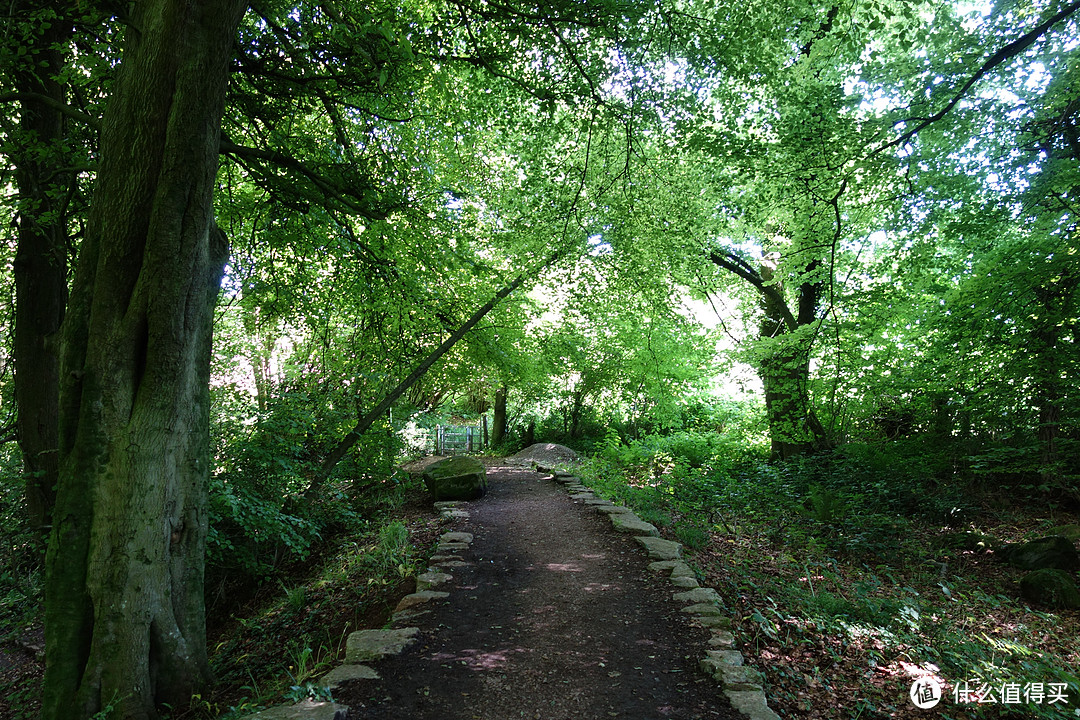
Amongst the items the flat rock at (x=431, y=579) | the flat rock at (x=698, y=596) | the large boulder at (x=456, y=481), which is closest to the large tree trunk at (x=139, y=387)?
the flat rock at (x=431, y=579)

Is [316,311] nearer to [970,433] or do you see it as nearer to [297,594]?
[297,594]

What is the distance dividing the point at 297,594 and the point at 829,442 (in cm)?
906

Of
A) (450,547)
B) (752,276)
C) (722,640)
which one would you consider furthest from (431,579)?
(752,276)

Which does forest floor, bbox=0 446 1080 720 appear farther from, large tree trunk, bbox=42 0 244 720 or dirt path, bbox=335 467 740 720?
large tree trunk, bbox=42 0 244 720

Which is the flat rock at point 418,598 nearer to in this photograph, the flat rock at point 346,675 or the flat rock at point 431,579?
the flat rock at point 431,579

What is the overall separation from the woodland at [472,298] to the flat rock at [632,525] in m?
0.46

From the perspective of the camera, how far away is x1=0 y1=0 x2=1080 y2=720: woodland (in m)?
3.11

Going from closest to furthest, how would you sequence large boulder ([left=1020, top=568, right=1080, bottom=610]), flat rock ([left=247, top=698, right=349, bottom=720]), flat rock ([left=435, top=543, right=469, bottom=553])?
flat rock ([left=247, top=698, right=349, bottom=720])
large boulder ([left=1020, top=568, right=1080, bottom=610])
flat rock ([left=435, top=543, right=469, bottom=553])

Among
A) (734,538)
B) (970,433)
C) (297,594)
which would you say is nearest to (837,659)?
(734,538)

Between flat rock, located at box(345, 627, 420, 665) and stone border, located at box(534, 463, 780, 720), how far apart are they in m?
1.96

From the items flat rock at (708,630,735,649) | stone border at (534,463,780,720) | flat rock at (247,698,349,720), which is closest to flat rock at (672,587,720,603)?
→ stone border at (534,463,780,720)

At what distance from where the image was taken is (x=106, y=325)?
121 inches

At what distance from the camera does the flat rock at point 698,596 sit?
4.18m

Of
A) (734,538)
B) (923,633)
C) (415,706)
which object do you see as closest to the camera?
(415,706)
